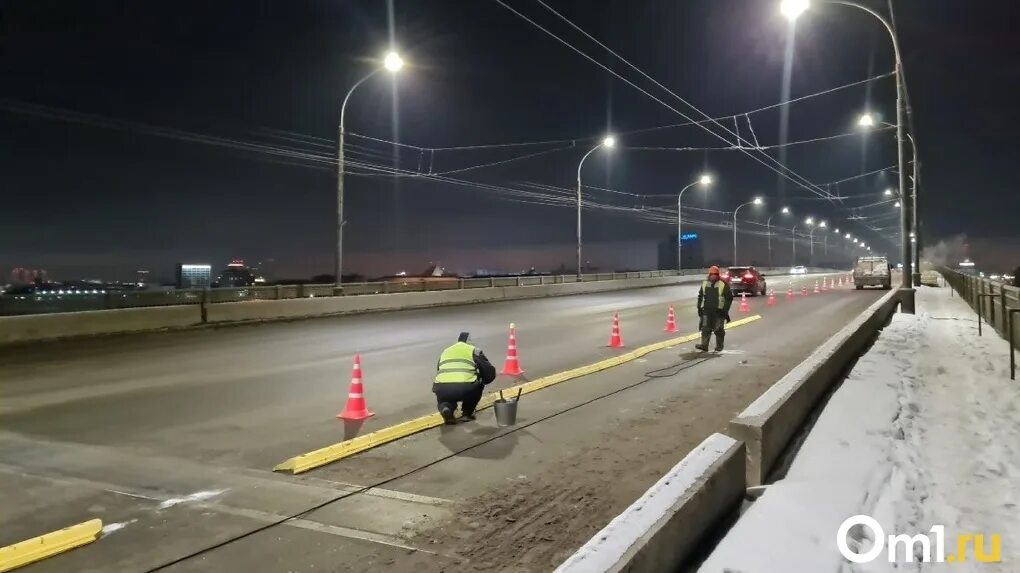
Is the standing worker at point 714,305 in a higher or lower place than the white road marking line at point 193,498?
higher

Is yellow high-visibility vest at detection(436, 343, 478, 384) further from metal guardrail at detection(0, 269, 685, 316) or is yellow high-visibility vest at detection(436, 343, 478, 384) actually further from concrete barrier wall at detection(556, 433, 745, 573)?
metal guardrail at detection(0, 269, 685, 316)

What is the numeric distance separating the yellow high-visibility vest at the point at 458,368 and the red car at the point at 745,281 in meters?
29.4

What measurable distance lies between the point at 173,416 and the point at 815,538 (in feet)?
24.2

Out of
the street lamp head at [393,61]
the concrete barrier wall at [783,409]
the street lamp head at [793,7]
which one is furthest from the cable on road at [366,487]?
the street lamp head at [393,61]

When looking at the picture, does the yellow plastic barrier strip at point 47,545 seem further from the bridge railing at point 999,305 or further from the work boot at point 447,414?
the bridge railing at point 999,305

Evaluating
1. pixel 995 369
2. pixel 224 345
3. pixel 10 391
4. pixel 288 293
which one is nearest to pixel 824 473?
pixel 995 369

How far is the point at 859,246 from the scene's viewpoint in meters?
189

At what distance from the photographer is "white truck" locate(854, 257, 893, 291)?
43.9 meters

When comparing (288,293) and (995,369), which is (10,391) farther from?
(288,293)

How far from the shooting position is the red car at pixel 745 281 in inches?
1388

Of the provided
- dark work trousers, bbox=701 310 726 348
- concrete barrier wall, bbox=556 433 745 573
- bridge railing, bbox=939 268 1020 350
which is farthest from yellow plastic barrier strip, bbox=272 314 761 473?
bridge railing, bbox=939 268 1020 350

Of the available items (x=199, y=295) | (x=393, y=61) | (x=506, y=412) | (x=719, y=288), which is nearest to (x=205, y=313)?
(x=393, y=61)

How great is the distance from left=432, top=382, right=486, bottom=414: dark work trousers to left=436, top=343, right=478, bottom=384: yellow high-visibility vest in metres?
0.05

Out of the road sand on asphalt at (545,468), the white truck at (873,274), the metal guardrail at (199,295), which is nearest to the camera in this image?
the road sand on asphalt at (545,468)
